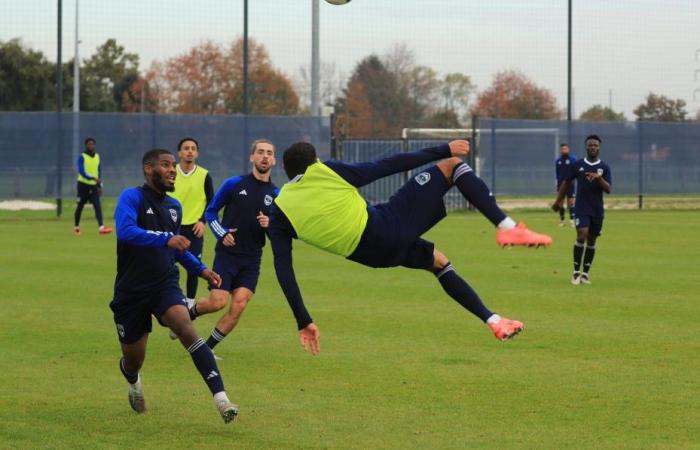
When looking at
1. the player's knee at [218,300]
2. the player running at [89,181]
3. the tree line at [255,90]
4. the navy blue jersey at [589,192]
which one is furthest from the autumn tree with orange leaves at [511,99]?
the player's knee at [218,300]

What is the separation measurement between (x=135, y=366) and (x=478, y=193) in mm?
2880

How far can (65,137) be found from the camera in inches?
1510

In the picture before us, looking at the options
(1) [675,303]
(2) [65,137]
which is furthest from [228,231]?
(2) [65,137]

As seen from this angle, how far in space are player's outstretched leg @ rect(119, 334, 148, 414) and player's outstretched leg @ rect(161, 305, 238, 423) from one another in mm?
378

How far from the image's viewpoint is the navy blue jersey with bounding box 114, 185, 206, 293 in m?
9.22

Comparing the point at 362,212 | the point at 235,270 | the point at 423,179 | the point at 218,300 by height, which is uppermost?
the point at 423,179

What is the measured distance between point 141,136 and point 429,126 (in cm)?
4427

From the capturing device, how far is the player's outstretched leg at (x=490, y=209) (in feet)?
29.8

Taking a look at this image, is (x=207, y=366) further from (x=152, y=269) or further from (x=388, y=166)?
(x=388, y=166)

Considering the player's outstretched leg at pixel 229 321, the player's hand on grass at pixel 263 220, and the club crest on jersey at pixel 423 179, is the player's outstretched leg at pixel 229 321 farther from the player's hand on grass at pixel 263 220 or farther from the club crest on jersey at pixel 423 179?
the club crest on jersey at pixel 423 179

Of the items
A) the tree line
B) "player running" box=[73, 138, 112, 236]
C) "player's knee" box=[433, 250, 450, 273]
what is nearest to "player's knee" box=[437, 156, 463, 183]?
"player's knee" box=[433, 250, 450, 273]

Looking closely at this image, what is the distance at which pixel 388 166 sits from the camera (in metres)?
9.03

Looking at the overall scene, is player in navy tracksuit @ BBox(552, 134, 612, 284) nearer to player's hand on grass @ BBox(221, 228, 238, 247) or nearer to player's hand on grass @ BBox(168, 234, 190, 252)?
player's hand on grass @ BBox(221, 228, 238, 247)

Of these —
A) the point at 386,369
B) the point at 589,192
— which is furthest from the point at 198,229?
the point at 589,192
